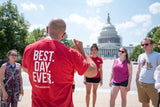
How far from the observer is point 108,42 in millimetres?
124812

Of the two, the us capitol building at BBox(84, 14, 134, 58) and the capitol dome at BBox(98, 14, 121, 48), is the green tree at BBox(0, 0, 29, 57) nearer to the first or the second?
the us capitol building at BBox(84, 14, 134, 58)

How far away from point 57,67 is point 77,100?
453 centimetres

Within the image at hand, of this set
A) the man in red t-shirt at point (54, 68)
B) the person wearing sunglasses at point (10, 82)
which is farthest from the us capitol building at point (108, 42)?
the man in red t-shirt at point (54, 68)

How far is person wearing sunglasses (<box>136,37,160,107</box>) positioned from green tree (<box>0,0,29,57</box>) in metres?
23.8

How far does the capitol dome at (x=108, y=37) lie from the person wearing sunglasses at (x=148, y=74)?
11983 cm

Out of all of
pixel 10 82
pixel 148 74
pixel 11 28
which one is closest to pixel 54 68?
pixel 10 82

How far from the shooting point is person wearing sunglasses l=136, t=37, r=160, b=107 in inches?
156

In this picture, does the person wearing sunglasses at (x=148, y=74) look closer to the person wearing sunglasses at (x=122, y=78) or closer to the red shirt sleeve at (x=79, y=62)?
the person wearing sunglasses at (x=122, y=78)

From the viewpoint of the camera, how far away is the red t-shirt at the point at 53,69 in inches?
68.0

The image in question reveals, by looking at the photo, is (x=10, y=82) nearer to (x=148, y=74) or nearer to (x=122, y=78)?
(x=122, y=78)

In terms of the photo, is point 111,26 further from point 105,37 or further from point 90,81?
point 90,81

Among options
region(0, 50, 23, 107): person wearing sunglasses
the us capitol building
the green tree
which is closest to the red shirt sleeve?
region(0, 50, 23, 107): person wearing sunglasses

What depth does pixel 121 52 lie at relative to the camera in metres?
4.66

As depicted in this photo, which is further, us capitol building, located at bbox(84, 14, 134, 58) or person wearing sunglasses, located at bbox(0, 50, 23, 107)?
us capitol building, located at bbox(84, 14, 134, 58)
